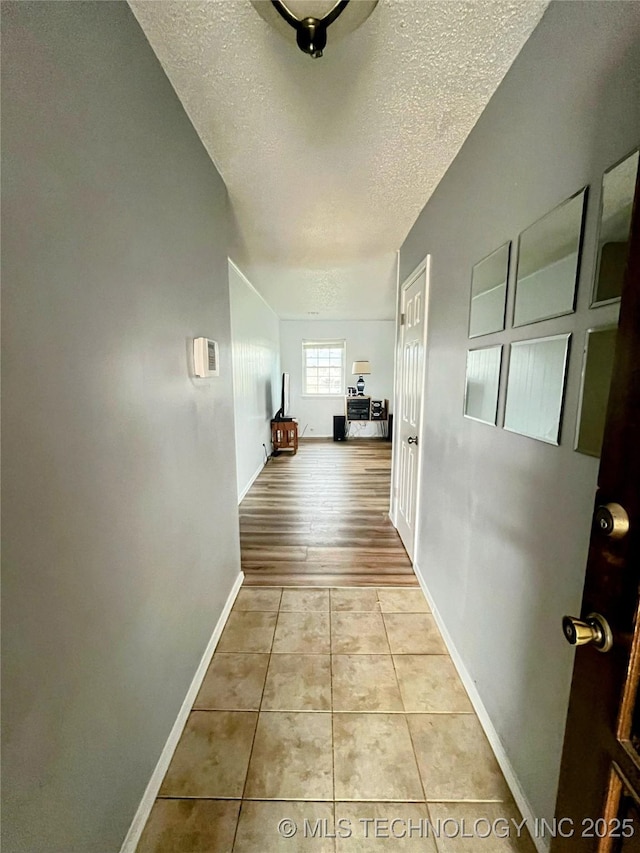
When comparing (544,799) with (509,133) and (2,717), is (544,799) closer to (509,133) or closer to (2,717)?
(2,717)

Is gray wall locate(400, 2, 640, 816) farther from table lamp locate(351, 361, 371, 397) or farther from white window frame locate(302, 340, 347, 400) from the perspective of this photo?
white window frame locate(302, 340, 347, 400)

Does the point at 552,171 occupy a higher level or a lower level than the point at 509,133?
lower

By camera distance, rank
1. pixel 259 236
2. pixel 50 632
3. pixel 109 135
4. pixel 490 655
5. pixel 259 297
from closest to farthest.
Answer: pixel 50 632
pixel 109 135
pixel 490 655
pixel 259 236
pixel 259 297

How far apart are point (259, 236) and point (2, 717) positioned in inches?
118

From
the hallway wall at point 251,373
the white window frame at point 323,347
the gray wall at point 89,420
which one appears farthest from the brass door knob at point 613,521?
the white window frame at point 323,347

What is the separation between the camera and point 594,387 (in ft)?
2.67

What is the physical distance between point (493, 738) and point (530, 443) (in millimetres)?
1180

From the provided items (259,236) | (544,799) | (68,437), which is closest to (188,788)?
(544,799)

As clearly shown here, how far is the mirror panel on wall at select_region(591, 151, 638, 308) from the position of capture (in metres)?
0.72

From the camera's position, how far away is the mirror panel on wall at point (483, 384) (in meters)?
1.29

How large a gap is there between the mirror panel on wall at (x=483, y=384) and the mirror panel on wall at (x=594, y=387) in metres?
0.43

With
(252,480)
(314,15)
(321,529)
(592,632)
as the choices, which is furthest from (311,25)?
(252,480)

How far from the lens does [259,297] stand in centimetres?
488

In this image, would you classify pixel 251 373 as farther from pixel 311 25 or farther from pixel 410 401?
pixel 311 25
